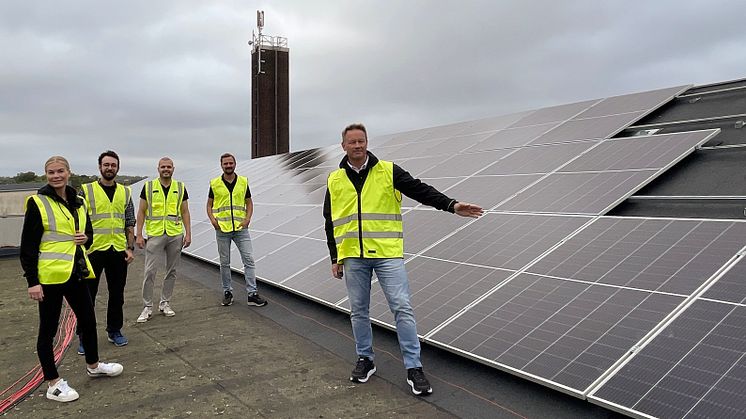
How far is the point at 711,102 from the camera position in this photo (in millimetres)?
10320

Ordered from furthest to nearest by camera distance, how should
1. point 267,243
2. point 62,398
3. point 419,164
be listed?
point 419,164
point 267,243
point 62,398

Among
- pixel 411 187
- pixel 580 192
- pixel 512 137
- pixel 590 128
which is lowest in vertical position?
pixel 580 192

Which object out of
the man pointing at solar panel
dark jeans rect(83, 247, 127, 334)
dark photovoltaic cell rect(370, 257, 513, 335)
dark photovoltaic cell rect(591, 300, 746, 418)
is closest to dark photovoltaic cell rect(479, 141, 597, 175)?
dark photovoltaic cell rect(370, 257, 513, 335)

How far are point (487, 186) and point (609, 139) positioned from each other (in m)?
2.38

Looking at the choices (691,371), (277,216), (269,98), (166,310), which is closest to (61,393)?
(166,310)

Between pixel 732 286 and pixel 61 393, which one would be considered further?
pixel 61 393

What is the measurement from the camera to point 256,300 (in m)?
7.82

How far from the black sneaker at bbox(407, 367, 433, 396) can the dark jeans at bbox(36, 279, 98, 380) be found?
3156 mm

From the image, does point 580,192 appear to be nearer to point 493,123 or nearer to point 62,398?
point 62,398

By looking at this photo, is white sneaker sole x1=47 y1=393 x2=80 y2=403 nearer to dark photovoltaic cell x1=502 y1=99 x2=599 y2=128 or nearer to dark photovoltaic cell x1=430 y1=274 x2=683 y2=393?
dark photovoltaic cell x1=430 y1=274 x2=683 y2=393

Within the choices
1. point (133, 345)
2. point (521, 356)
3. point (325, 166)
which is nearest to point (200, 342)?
point (133, 345)

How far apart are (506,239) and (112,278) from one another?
4.82 meters

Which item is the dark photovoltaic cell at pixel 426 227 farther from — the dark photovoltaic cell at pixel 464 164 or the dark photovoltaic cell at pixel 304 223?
the dark photovoltaic cell at pixel 304 223

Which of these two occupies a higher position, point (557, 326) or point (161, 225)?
point (161, 225)
